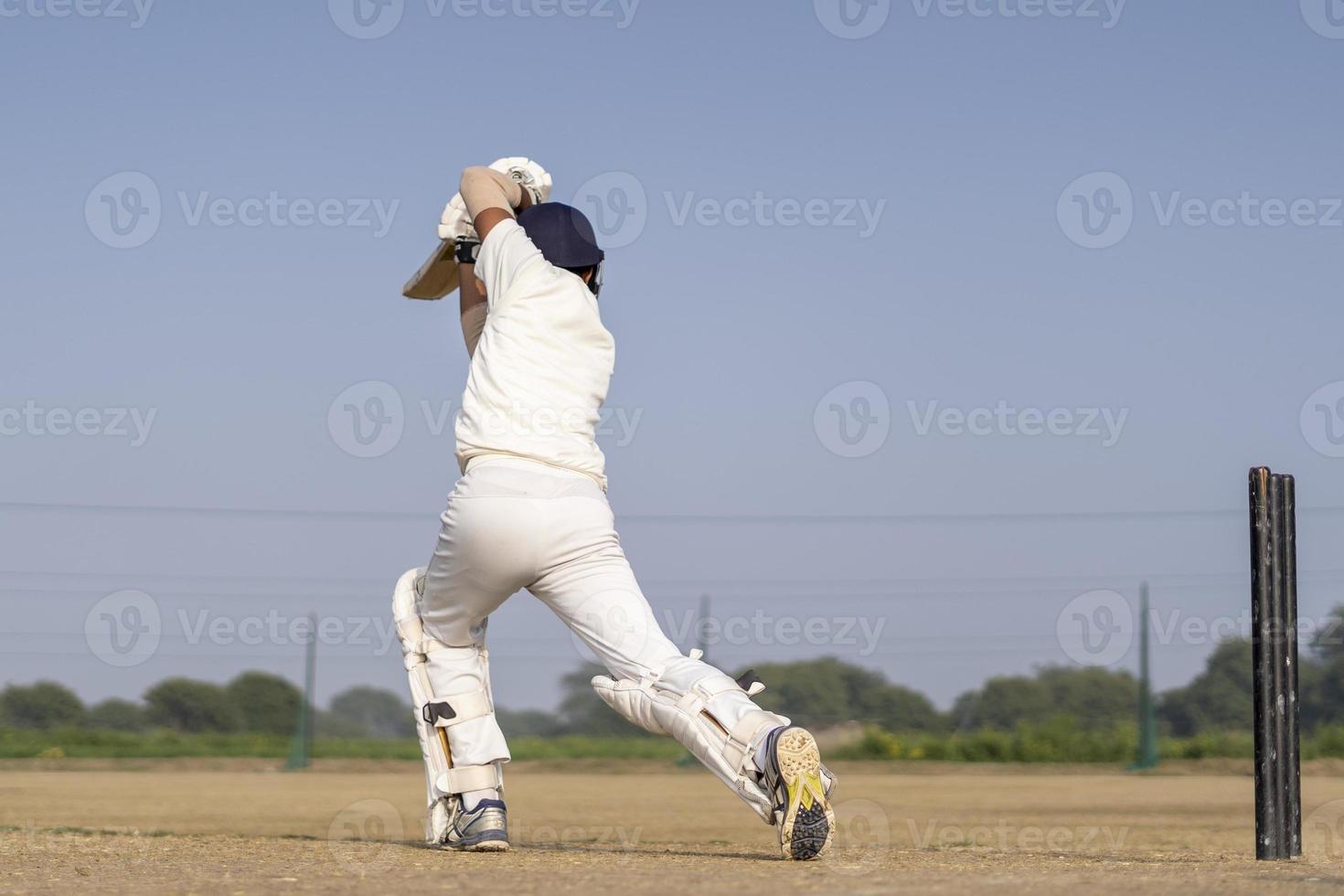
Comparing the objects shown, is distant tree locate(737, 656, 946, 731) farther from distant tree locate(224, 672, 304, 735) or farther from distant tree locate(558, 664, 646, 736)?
distant tree locate(224, 672, 304, 735)

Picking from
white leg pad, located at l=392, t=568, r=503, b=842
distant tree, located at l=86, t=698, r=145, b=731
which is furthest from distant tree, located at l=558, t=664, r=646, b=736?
white leg pad, located at l=392, t=568, r=503, b=842

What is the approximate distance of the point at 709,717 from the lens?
4160 millimetres

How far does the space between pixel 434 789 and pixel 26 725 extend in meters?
19.2

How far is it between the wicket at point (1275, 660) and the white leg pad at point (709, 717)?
1478 mm

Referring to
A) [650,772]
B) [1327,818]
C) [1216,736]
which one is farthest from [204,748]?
[1327,818]

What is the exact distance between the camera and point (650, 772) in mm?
17844

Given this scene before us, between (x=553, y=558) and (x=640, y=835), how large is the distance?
143 inches

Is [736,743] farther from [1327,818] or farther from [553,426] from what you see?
[1327,818]

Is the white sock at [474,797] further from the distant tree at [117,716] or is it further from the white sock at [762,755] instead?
the distant tree at [117,716]

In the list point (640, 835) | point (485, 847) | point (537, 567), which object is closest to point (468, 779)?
point (485, 847)

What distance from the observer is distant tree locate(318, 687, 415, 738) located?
2275 centimetres

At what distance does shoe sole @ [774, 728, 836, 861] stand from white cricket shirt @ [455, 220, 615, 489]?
1.06 m

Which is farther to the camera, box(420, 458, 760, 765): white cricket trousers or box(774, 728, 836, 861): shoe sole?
box(420, 458, 760, 765): white cricket trousers

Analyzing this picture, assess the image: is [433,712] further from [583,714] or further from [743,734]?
[583,714]
